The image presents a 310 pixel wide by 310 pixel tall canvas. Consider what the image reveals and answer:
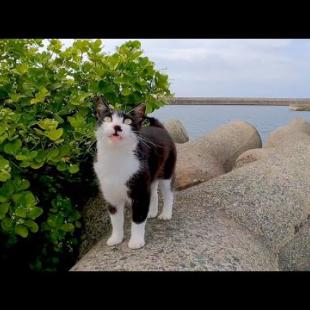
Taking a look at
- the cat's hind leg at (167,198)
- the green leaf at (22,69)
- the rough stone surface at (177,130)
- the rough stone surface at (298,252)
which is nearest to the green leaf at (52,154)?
the green leaf at (22,69)

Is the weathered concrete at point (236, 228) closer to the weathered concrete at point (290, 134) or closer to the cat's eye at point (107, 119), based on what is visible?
the cat's eye at point (107, 119)

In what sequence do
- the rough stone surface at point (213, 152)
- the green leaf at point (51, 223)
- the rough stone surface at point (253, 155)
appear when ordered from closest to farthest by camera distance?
the green leaf at point (51, 223) → the rough stone surface at point (213, 152) → the rough stone surface at point (253, 155)

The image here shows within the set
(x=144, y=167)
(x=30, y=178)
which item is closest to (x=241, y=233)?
(x=144, y=167)

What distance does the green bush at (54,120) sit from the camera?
3781 mm

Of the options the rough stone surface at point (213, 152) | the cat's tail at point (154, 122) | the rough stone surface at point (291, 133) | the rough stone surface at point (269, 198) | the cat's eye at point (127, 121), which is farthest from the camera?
the rough stone surface at point (291, 133)

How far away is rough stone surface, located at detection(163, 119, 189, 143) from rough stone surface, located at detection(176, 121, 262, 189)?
86cm

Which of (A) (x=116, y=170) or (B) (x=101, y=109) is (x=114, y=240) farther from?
(B) (x=101, y=109)

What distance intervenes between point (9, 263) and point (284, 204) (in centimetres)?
315

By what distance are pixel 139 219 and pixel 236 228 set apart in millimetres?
1321

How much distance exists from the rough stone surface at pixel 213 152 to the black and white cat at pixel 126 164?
3796 millimetres

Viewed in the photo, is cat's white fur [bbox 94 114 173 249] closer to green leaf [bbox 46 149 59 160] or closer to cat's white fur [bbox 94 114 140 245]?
cat's white fur [bbox 94 114 140 245]

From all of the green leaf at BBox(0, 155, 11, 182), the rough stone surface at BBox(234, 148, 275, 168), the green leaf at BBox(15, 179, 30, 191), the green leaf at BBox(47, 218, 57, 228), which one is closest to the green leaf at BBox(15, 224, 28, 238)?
the green leaf at BBox(15, 179, 30, 191)

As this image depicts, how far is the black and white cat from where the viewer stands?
3.47 m
